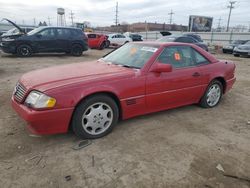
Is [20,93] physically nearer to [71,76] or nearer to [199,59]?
[71,76]

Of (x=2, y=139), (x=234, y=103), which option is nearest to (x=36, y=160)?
(x=2, y=139)

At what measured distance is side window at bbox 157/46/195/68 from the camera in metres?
4.09

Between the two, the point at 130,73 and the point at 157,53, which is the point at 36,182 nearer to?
the point at 130,73

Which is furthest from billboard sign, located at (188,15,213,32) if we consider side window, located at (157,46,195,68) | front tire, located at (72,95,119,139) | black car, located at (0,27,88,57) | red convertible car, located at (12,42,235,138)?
front tire, located at (72,95,119,139)

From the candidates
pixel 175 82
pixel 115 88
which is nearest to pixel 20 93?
pixel 115 88

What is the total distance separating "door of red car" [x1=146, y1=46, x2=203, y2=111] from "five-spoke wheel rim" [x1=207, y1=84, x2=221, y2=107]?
0.34 metres

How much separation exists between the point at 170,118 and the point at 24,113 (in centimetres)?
252

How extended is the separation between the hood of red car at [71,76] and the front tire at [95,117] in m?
0.32

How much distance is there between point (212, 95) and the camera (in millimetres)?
4926

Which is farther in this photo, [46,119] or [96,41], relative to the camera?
[96,41]

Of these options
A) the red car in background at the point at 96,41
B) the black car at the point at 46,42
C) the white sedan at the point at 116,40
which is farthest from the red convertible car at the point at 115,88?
the white sedan at the point at 116,40

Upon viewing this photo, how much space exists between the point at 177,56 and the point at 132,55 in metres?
0.85

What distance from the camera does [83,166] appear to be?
2771mm

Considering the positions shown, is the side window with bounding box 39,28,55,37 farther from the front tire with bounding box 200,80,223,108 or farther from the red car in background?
the front tire with bounding box 200,80,223,108
